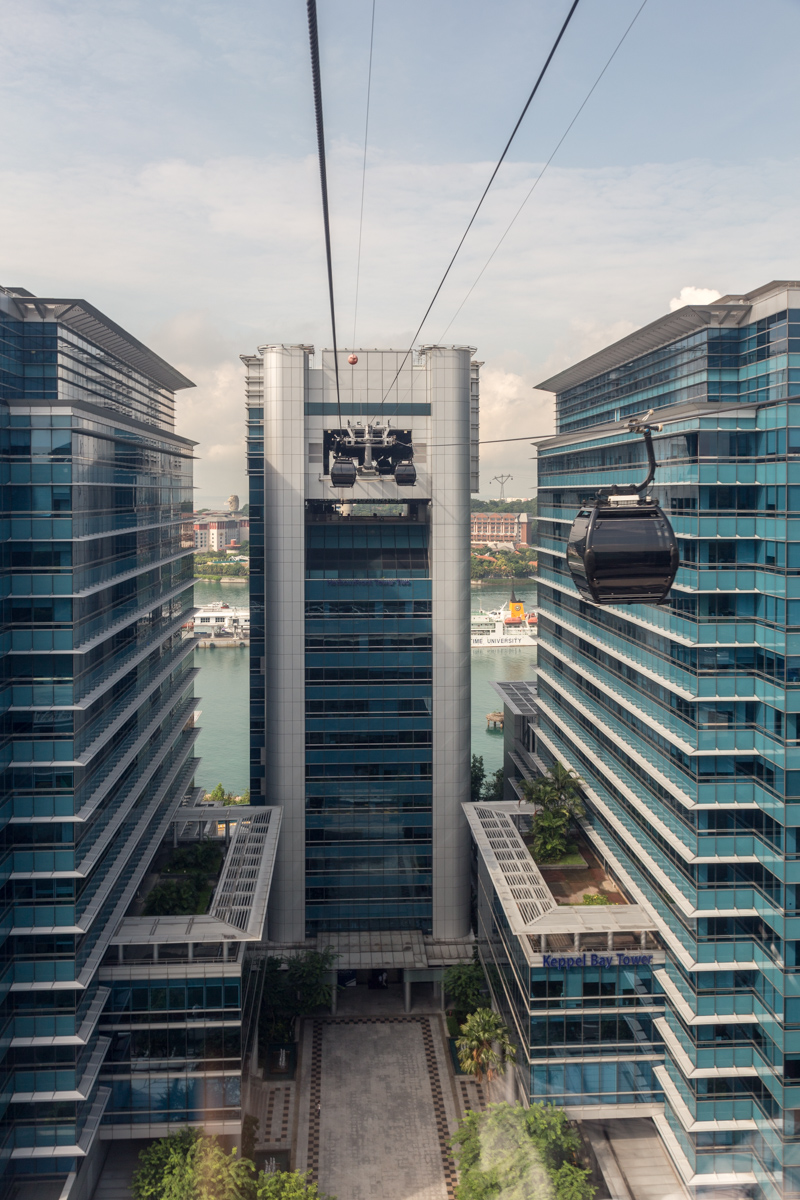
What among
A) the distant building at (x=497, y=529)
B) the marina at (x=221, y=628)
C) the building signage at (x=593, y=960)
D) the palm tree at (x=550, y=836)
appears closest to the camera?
the building signage at (x=593, y=960)

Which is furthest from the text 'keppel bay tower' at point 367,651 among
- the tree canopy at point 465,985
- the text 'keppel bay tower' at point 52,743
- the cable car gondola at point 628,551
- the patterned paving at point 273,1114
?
the cable car gondola at point 628,551

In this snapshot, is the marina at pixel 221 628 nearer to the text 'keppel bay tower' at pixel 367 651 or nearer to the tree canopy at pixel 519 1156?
the text 'keppel bay tower' at pixel 367 651

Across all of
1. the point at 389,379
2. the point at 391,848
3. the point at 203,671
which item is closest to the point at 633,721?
the point at 391,848

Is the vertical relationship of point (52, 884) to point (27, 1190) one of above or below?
above

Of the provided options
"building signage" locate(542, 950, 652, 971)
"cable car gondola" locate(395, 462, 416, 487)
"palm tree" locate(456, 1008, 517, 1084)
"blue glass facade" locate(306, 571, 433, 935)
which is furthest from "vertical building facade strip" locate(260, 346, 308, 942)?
"building signage" locate(542, 950, 652, 971)

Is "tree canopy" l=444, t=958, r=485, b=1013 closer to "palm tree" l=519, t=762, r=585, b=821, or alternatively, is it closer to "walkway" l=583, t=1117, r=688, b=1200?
"walkway" l=583, t=1117, r=688, b=1200

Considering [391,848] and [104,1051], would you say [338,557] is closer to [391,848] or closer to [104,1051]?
[391,848]
